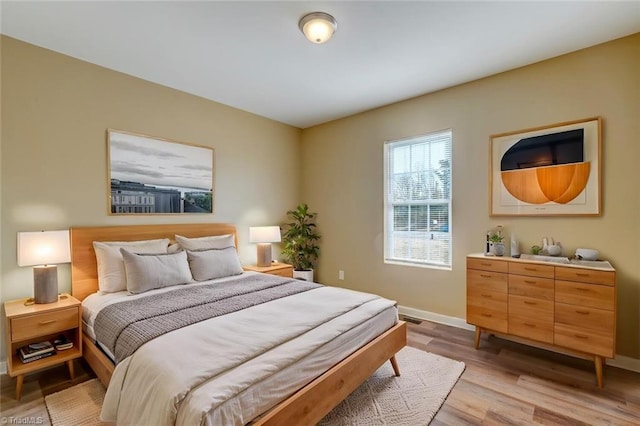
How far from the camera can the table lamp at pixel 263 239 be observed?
3.96m

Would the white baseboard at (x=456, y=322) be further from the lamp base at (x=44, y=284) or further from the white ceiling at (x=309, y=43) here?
the lamp base at (x=44, y=284)

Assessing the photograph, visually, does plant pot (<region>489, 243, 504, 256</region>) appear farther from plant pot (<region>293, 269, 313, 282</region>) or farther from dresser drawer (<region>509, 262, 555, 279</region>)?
plant pot (<region>293, 269, 313, 282</region>)

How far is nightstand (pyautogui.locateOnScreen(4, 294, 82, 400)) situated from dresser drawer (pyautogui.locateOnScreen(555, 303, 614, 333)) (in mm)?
3805

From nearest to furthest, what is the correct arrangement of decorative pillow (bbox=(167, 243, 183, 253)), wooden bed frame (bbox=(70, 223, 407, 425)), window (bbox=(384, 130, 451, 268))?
wooden bed frame (bbox=(70, 223, 407, 425)) < decorative pillow (bbox=(167, 243, 183, 253)) < window (bbox=(384, 130, 451, 268))

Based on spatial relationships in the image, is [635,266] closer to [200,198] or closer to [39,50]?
[200,198]

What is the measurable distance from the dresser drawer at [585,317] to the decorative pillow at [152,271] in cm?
325

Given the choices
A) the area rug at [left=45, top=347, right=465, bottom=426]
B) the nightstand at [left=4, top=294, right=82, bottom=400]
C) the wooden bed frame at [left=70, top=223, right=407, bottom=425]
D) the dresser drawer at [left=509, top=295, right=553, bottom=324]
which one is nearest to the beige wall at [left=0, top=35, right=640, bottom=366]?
the wooden bed frame at [left=70, top=223, right=407, bottom=425]

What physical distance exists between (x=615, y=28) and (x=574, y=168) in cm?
110

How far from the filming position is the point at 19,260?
2225mm

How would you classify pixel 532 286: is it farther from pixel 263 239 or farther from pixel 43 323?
pixel 43 323

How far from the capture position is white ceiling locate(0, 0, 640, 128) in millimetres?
2102

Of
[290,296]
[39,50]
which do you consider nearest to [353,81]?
Answer: [290,296]

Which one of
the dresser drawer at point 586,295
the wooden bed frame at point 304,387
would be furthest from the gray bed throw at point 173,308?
the dresser drawer at point 586,295

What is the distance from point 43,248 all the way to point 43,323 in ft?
1.84
